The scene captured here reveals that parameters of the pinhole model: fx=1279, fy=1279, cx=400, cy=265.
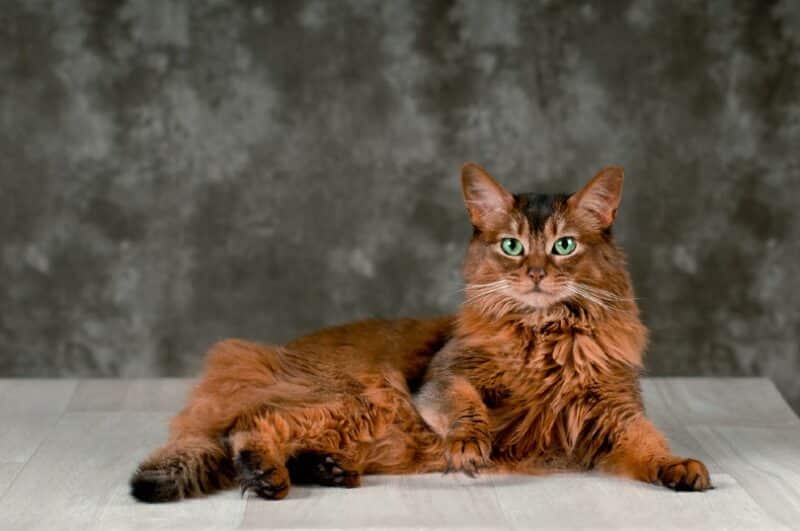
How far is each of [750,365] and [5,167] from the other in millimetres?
2946

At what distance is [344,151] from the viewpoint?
15.6 feet

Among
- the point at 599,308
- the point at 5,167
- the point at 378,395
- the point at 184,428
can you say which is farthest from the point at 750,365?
the point at 5,167

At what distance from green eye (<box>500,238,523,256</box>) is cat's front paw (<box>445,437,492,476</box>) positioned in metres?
0.52

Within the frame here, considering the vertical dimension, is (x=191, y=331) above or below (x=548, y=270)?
below

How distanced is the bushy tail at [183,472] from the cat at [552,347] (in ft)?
1.89

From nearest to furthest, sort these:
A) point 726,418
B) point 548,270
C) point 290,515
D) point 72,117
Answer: point 290,515 → point 548,270 → point 726,418 → point 72,117

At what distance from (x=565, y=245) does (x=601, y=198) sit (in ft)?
0.58

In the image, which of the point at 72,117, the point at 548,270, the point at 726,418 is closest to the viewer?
the point at 548,270

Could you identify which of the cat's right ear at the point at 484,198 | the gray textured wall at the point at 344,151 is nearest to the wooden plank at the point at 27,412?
the gray textured wall at the point at 344,151

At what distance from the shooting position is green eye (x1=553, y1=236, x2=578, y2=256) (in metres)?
3.47

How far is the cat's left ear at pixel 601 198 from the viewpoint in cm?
350

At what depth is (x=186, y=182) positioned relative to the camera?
4.75m

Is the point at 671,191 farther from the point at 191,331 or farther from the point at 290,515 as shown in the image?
the point at 290,515

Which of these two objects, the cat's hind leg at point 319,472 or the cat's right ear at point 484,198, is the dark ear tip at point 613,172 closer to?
the cat's right ear at point 484,198
